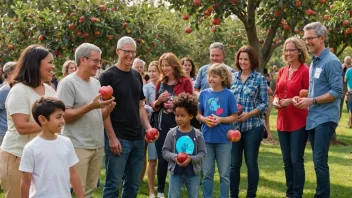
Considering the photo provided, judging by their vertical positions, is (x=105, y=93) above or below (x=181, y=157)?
above

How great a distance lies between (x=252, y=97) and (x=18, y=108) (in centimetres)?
348

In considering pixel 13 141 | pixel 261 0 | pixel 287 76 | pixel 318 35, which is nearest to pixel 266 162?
pixel 261 0

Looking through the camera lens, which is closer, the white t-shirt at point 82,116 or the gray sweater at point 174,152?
the white t-shirt at point 82,116

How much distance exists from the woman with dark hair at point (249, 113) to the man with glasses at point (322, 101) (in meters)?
0.70

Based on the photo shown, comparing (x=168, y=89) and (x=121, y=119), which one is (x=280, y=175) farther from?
(x=121, y=119)

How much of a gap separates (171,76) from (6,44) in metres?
7.42

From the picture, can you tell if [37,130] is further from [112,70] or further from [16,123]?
[112,70]

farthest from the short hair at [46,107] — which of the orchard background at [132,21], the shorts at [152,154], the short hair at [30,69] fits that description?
the orchard background at [132,21]

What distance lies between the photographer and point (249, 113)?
7.29m

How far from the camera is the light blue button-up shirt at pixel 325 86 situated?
22.2ft

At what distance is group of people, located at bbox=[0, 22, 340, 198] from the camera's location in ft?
15.2

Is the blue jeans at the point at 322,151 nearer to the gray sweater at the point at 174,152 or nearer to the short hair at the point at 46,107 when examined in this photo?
the gray sweater at the point at 174,152

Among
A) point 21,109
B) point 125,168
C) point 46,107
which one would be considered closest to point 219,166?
point 125,168

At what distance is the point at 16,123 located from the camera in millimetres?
4867
